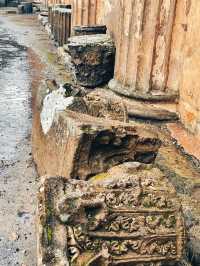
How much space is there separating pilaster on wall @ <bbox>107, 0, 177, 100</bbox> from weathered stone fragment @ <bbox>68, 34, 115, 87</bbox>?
30.9 inches

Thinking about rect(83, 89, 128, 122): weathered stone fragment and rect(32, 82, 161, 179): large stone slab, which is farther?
rect(83, 89, 128, 122): weathered stone fragment

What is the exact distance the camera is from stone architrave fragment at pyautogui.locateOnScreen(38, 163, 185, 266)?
2271 mm

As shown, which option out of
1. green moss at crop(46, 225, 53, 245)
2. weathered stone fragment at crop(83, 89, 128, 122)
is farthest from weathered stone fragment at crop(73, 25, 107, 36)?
green moss at crop(46, 225, 53, 245)

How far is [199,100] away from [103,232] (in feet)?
6.86

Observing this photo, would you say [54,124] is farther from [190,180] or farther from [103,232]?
[103,232]

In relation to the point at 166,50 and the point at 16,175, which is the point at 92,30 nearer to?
the point at 166,50

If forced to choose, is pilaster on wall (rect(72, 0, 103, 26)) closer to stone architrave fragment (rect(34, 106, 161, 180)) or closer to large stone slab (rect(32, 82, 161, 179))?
large stone slab (rect(32, 82, 161, 179))

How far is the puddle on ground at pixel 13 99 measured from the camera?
4.58 metres

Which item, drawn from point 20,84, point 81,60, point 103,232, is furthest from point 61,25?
point 103,232

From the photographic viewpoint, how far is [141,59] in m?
4.71

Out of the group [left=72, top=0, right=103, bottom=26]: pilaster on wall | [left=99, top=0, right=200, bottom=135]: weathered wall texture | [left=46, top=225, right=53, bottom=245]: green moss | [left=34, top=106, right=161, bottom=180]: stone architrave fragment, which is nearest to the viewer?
[left=46, top=225, right=53, bottom=245]: green moss

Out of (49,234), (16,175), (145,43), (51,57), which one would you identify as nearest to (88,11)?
(51,57)

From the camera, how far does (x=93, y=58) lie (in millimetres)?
5773

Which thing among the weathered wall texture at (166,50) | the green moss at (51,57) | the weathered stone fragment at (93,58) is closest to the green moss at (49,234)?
the weathered wall texture at (166,50)
